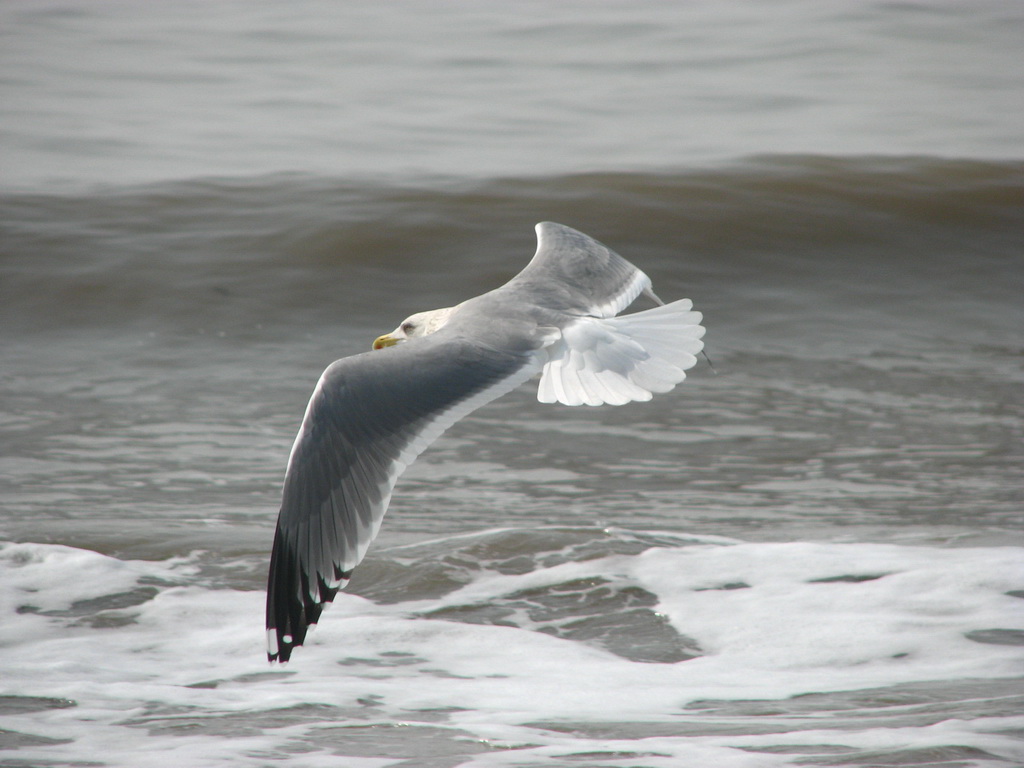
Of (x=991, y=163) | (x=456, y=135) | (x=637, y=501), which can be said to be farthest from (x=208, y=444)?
(x=991, y=163)

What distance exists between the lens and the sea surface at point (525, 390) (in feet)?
9.78

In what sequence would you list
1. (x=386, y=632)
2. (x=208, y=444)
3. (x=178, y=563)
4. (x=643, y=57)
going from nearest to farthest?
(x=386, y=632)
(x=178, y=563)
(x=208, y=444)
(x=643, y=57)

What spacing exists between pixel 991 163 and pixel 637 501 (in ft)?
20.9

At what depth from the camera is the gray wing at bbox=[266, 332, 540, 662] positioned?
9.58ft

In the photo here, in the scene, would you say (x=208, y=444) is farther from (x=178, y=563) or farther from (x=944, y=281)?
(x=944, y=281)

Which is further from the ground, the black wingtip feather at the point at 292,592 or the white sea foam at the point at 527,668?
the black wingtip feather at the point at 292,592

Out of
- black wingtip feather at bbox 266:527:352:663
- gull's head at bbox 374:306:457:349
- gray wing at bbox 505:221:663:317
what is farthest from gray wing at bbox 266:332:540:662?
gray wing at bbox 505:221:663:317

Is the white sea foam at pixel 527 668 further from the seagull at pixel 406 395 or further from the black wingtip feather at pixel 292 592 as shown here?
the seagull at pixel 406 395

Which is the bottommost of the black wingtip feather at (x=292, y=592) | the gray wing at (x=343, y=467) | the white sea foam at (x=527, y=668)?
the white sea foam at (x=527, y=668)

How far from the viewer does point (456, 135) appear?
34.1ft

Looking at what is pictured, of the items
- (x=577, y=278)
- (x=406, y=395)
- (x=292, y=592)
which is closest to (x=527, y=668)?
(x=292, y=592)

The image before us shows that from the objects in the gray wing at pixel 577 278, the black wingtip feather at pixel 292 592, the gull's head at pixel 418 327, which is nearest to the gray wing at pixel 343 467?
the black wingtip feather at pixel 292 592

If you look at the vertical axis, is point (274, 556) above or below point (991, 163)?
below

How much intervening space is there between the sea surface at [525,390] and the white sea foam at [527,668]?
0.02 metres
